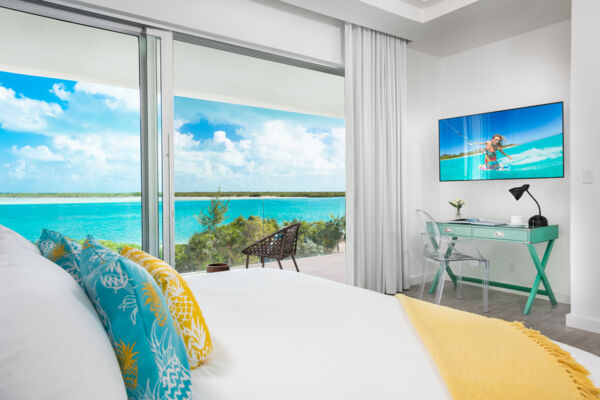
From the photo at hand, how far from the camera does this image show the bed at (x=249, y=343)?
58 centimetres

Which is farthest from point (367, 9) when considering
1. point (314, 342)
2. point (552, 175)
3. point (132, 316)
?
point (132, 316)

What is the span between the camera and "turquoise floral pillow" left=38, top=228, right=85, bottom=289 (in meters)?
1.09

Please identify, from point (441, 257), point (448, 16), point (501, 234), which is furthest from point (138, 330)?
point (448, 16)

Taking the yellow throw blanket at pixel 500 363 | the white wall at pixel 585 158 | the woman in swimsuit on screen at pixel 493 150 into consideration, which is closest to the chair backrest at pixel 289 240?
the woman in swimsuit on screen at pixel 493 150

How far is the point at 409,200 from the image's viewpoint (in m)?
4.55

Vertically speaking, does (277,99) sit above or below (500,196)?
above

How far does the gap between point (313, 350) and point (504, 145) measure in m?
3.68

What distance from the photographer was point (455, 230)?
3887 millimetres

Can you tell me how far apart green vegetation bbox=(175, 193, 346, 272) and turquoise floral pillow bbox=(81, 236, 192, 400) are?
3288 millimetres

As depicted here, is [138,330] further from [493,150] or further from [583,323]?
[493,150]

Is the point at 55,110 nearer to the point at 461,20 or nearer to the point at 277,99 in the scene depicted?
the point at 277,99

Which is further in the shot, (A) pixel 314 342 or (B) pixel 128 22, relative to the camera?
(B) pixel 128 22

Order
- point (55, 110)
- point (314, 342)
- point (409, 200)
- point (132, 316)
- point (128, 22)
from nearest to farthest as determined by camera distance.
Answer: point (132, 316)
point (314, 342)
point (55, 110)
point (128, 22)
point (409, 200)

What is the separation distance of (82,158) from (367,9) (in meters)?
2.68
